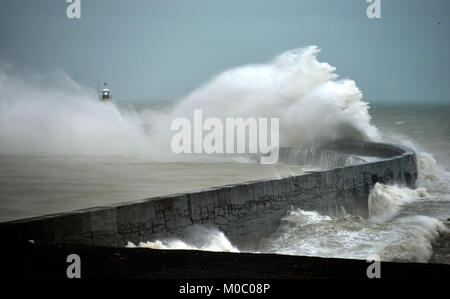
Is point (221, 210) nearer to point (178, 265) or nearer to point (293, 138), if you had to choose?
point (178, 265)

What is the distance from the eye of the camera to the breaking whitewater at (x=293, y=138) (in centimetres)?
906

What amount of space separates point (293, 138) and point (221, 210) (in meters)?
14.7

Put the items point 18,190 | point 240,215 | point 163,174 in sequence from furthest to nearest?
point 163,174 < point 18,190 < point 240,215

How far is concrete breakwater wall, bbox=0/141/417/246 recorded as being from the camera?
671cm

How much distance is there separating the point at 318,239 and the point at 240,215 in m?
1.19

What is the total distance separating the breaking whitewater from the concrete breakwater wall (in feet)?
0.64

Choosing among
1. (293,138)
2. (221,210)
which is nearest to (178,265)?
(221,210)

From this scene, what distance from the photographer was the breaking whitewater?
357 inches

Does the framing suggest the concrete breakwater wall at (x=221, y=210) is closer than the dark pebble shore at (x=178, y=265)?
No

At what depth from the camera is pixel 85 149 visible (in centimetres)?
2567

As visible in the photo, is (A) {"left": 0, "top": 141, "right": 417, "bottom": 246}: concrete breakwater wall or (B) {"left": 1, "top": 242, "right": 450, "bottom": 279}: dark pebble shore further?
(A) {"left": 0, "top": 141, "right": 417, "bottom": 246}: concrete breakwater wall

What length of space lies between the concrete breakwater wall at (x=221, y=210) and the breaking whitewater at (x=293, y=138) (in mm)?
195
